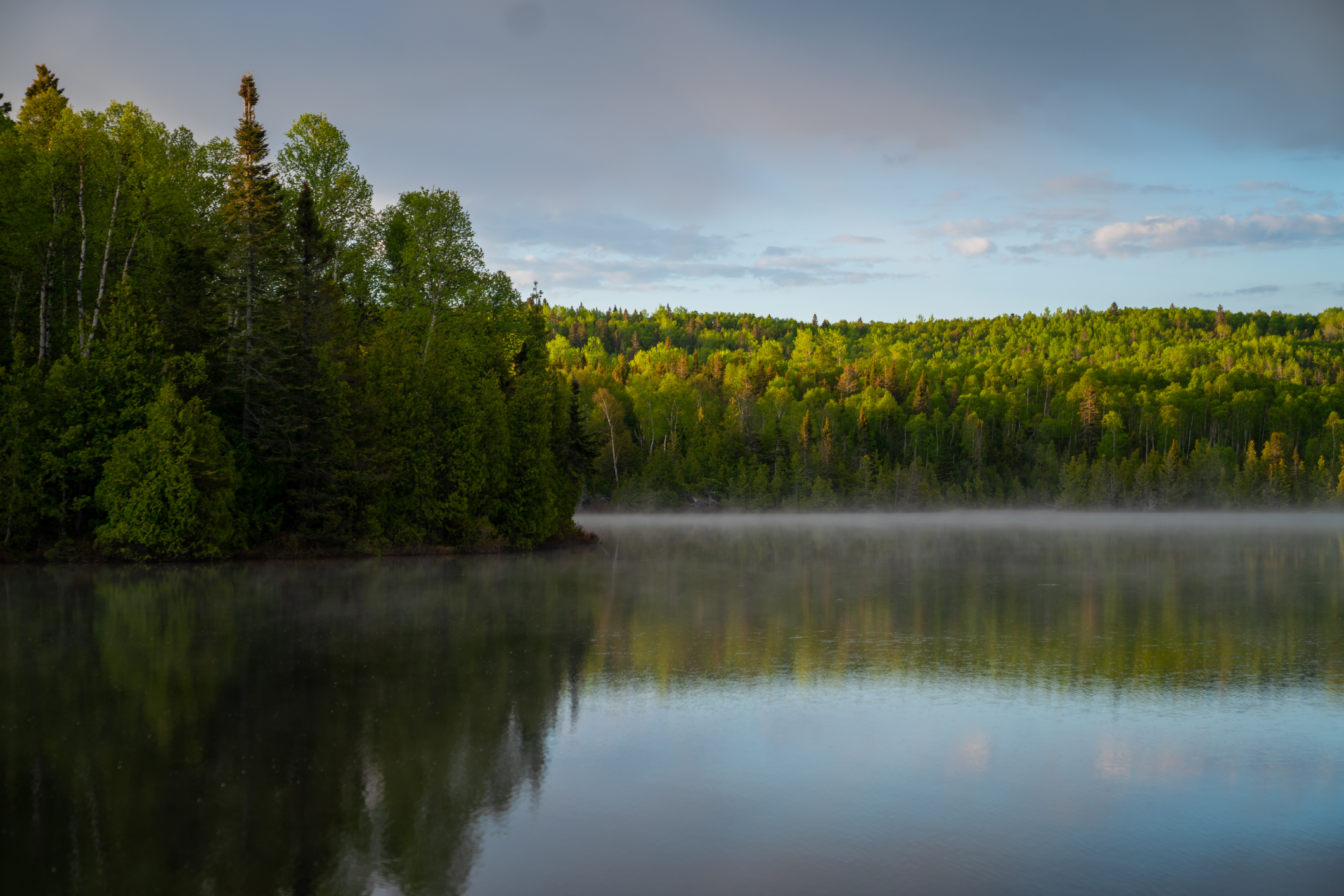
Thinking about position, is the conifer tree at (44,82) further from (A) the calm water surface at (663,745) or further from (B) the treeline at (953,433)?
(B) the treeline at (953,433)

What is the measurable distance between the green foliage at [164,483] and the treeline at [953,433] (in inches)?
2457

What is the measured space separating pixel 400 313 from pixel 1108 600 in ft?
114

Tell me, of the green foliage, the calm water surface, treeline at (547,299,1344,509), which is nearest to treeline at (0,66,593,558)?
the green foliage

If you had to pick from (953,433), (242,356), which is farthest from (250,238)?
(953,433)

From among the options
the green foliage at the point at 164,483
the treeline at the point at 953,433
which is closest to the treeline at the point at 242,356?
the green foliage at the point at 164,483

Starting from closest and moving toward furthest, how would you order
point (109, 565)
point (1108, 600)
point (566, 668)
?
point (566, 668) < point (1108, 600) < point (109, 565)

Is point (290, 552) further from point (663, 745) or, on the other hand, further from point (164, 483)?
point (663, 745)

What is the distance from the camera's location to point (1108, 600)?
3014cm

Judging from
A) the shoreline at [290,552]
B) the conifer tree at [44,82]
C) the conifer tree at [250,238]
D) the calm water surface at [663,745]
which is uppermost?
the conifer tree at [44,82]

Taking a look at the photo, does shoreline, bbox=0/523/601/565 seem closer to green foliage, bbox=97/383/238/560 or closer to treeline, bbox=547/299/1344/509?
green foliage, bbox=97/383/238/560

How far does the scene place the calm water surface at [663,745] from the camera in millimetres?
9734

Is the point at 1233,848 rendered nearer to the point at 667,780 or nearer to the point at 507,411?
the point at 667,780

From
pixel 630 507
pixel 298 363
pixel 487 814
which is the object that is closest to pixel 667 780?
pixel 487 814

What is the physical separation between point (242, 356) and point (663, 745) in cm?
3328
